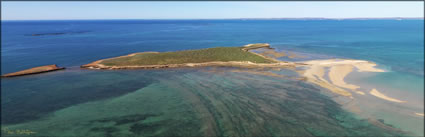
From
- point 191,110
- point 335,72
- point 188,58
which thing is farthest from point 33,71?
point 335,72

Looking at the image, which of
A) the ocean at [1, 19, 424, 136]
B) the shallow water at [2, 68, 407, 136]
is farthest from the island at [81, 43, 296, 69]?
the shallow water at [2, 68, 407, 136]

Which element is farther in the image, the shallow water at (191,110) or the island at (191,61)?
the island at (191,61)

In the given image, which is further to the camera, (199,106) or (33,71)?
(33,71)

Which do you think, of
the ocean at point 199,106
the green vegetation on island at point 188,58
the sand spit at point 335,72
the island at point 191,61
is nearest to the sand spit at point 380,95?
the ocean at point 199,106

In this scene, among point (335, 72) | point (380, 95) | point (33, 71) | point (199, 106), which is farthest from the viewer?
point (33, 71)

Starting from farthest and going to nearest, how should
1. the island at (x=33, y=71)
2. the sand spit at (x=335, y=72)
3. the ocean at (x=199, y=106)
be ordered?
the island at (x=33, y=71) < the sand spit at (x=335, y=72) < the ocean at (x=199, y=106)

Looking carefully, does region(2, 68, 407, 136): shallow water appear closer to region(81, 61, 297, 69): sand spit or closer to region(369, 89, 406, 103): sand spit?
region(369, 89, 406, 103): sand spit

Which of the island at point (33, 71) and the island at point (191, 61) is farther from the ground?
the island at point (191, 61)

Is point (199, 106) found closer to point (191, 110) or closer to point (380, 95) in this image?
point (191, 110)

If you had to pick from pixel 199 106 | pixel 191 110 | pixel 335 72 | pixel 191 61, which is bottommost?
pixel 191 110

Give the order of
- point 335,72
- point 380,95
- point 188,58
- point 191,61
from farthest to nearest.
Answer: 1. point 188,58
2. point 191,61
3. point 335,72
4. point 380,95

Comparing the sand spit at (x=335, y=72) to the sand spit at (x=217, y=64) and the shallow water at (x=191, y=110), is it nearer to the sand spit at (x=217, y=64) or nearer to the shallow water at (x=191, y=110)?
the shallow water at (x=191, y=110)

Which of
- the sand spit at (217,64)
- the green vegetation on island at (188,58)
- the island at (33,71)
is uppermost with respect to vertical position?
the green vegetation on island at (188,58)
